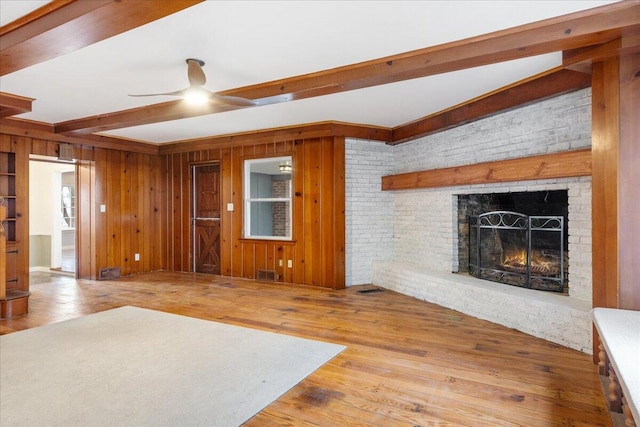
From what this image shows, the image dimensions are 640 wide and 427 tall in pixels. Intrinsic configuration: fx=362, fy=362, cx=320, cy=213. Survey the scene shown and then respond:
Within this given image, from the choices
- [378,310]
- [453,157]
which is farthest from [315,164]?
[378,310]

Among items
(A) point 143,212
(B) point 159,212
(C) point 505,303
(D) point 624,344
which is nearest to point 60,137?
(A) point 143,212

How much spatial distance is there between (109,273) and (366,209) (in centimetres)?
468

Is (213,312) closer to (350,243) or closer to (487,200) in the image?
(350,243)

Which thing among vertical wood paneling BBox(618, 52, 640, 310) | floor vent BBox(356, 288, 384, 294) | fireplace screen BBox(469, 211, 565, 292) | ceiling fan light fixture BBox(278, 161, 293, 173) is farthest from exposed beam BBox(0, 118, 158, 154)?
vertical wood paneling BBox(618, 52, 640, 310)

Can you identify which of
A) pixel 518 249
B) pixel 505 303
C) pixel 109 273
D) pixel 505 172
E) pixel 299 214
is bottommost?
pixel 109 273

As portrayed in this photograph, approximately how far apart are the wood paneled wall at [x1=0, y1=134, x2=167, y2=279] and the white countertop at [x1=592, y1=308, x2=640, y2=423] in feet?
22.8

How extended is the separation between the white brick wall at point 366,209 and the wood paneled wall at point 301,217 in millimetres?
155

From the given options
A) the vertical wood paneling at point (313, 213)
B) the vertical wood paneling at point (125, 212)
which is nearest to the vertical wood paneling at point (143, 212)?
the vertical wood paneling at point (125, 212)

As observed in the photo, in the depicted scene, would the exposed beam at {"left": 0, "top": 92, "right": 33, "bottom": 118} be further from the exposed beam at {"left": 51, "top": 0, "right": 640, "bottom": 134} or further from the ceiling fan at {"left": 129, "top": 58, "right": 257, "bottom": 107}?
the exposed beam at {"left": 51, "top": 0, "right": 640, "bottom": 134}

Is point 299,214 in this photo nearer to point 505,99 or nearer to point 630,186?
point 505,99

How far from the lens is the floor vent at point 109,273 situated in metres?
6.34

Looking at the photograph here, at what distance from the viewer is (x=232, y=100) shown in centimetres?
348

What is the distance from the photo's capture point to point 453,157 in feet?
15.9

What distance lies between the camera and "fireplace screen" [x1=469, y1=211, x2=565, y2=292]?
12.4 ft
